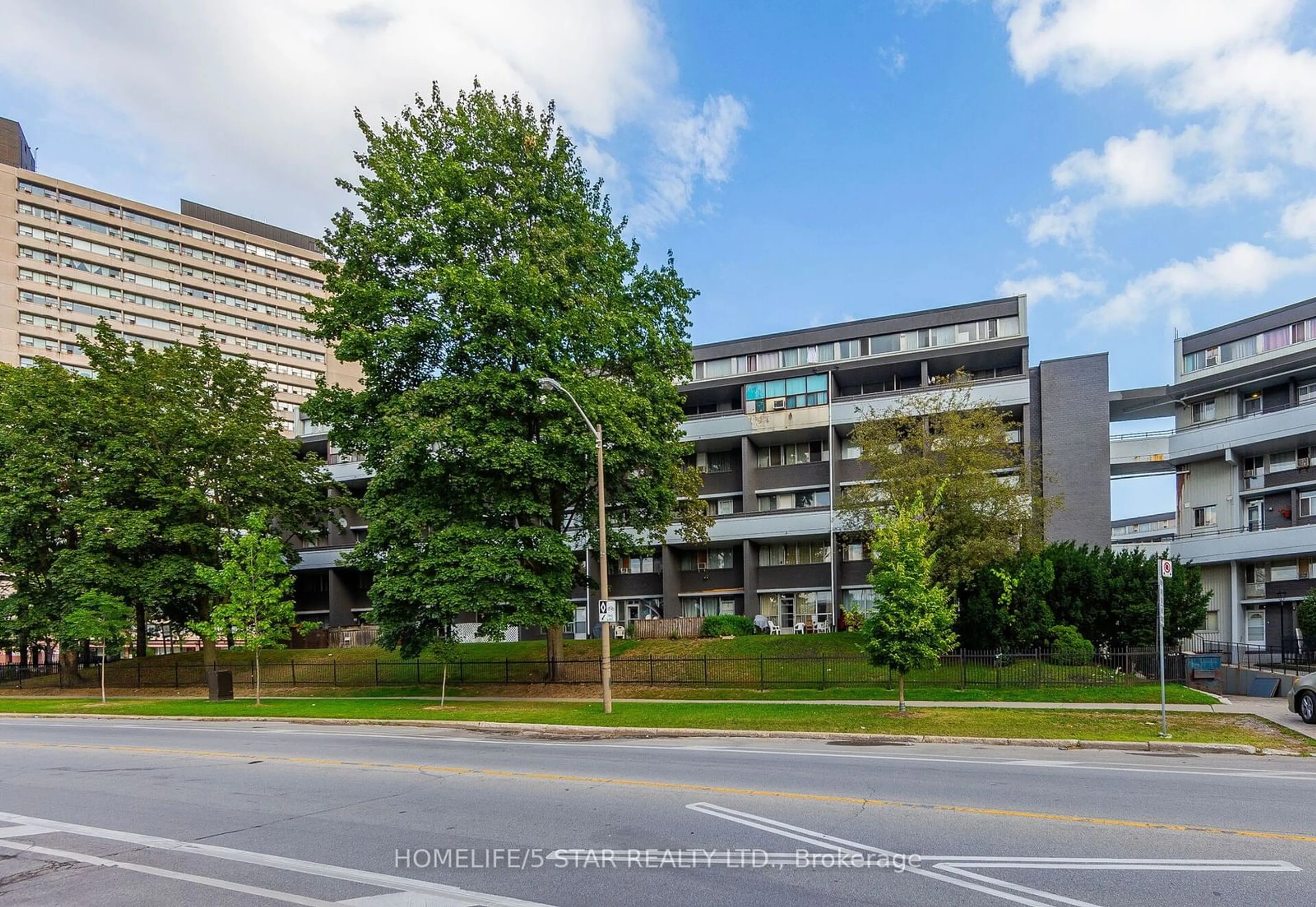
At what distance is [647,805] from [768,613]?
33667mm

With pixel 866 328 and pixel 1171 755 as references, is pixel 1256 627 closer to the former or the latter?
pixel 866 328

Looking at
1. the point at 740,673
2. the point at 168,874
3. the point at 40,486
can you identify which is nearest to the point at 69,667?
the point at 40,486

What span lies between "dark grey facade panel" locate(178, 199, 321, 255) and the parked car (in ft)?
335

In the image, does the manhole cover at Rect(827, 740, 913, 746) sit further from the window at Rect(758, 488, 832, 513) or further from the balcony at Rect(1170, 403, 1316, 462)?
the balcony at Rect(1170, 403, 1316, 462)

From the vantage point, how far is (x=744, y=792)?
1025cm

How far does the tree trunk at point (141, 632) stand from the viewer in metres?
43.8

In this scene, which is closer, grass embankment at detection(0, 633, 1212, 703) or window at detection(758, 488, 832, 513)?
grass embankment at detection(0, 633, 1212, 703)

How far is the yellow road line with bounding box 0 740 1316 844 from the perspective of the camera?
813cm

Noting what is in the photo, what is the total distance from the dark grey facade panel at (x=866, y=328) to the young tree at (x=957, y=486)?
13.0 metres

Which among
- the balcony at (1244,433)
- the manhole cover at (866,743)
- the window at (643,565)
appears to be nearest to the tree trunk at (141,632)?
the window at (643,565)

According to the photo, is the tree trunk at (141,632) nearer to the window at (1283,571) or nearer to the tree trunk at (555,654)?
the tree trunk at (555,654)

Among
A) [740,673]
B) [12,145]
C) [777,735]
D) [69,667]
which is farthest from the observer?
[12,145]

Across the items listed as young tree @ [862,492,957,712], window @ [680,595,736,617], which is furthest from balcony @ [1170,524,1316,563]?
young tree @ [862,492,957,712]

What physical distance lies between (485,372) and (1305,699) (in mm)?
21413
